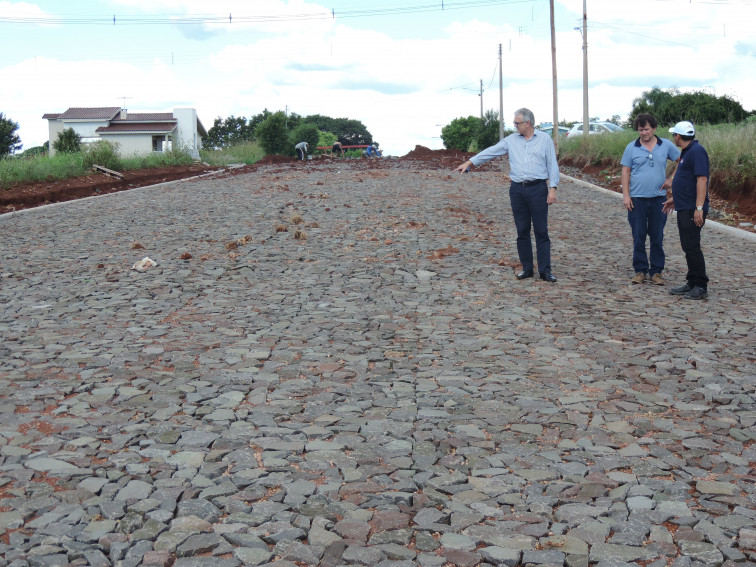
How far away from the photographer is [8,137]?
74562 mm

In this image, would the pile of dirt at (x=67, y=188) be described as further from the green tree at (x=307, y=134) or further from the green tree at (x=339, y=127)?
the green tree at (x=339, y=127)

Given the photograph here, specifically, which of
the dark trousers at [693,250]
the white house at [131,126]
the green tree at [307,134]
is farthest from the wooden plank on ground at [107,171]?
the green tree at [307,134]

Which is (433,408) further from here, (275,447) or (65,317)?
(65,317)

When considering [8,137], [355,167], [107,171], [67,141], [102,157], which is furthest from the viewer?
[8,137]

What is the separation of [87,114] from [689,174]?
3070 inches

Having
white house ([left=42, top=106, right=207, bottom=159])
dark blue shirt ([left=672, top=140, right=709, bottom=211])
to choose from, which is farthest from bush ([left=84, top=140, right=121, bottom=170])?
white house ([left=42, top=106, right=207, bottom=159])

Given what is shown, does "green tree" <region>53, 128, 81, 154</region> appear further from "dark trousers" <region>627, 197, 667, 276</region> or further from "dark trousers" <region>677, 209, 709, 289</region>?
"dark trousers" <region>677, 209, 709, 289</region>

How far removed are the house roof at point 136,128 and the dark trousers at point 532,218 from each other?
65.4 metres

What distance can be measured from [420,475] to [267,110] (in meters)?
123

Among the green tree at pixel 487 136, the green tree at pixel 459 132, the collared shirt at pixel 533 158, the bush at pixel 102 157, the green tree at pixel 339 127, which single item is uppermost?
the green tree at pixel 339 127

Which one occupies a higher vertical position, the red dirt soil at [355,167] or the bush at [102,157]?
the bush at [102,157]

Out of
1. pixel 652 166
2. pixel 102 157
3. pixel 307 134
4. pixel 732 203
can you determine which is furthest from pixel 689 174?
pixel 307 134

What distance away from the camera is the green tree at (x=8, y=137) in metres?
73.1

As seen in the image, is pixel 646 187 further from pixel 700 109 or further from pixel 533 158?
pixel 700 109
